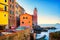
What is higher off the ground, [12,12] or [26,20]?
[12,12]

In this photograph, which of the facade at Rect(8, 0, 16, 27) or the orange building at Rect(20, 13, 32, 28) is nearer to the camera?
the facade at Rect(8, 0, 16, 27)

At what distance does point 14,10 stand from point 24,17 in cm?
81

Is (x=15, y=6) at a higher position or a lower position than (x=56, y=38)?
higher

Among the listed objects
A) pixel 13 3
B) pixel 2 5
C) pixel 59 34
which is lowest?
pixel 59 34

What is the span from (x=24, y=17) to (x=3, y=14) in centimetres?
531

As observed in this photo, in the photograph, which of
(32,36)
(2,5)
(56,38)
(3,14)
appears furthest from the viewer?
(32,36)

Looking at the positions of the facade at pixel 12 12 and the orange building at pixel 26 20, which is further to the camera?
the orange building at pixel 26 20

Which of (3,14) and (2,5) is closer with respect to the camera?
(3,14)

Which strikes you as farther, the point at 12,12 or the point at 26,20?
the point at 26,20

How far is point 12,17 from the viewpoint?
9.14 m

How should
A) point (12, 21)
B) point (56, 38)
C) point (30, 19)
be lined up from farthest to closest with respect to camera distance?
1. point (30, 19)
2. point (12, 21)
3. point (56, 38)

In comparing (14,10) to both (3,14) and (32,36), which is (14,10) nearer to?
(32,36)

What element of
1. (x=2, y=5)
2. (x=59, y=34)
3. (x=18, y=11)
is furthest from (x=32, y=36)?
(x=59, y=34)

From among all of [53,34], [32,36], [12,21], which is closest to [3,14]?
[53,34]
